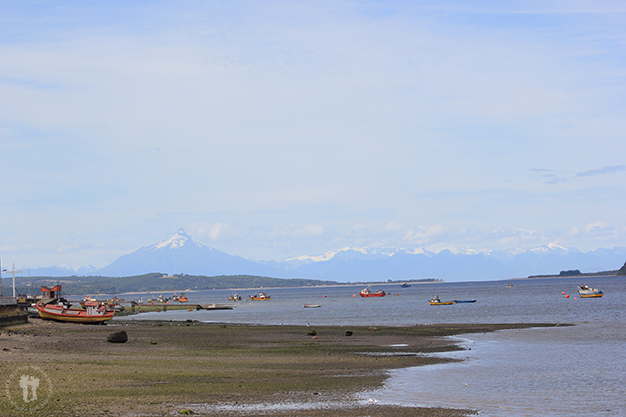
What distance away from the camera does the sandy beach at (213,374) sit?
20203 mm

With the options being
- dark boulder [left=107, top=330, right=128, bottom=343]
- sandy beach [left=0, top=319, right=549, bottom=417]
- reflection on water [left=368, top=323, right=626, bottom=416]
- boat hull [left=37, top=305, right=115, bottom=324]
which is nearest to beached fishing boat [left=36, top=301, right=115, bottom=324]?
boat hull [left=37, top=305, right=115, bottom=324]

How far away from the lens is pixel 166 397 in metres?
21.6

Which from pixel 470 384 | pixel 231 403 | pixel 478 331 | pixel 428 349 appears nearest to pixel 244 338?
pixel 428 349

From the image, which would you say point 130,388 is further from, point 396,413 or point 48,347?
point 48,347

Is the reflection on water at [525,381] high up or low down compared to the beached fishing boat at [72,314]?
down
